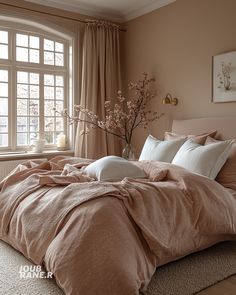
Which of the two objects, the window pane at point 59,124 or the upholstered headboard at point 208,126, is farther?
the window pane at point 59,124

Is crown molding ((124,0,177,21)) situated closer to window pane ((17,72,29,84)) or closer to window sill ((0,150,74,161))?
window pane ((17,72,29,84))

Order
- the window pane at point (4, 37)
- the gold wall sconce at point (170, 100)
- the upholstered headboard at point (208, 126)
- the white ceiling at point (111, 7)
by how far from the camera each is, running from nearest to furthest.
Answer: the upholstered headboard at point (208, 126) → the gold wall sconce at point (170, 100) → the window pane at point (4, 37) → the white ceiling at point (111, 7)

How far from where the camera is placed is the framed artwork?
375 cm

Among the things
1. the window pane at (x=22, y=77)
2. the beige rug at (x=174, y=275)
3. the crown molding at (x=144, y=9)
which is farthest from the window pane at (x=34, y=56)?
the beige rug at (x=174, y=275)

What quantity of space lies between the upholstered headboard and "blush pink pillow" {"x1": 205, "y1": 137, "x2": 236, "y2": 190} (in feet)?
1.33

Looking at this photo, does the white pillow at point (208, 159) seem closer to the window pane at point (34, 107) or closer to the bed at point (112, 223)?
the bed at point (112, 223)

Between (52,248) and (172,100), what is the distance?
2.99 m

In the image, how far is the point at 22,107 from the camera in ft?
15.8

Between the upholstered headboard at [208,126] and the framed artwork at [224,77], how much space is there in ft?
0.94

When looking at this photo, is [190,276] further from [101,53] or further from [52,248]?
[101,53]

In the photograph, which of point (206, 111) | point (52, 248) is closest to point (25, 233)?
point (52, 248)

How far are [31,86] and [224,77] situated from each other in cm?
270

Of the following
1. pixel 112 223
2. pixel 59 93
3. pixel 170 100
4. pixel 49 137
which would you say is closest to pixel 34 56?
pixel 59 93

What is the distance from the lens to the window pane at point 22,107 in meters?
4.78
